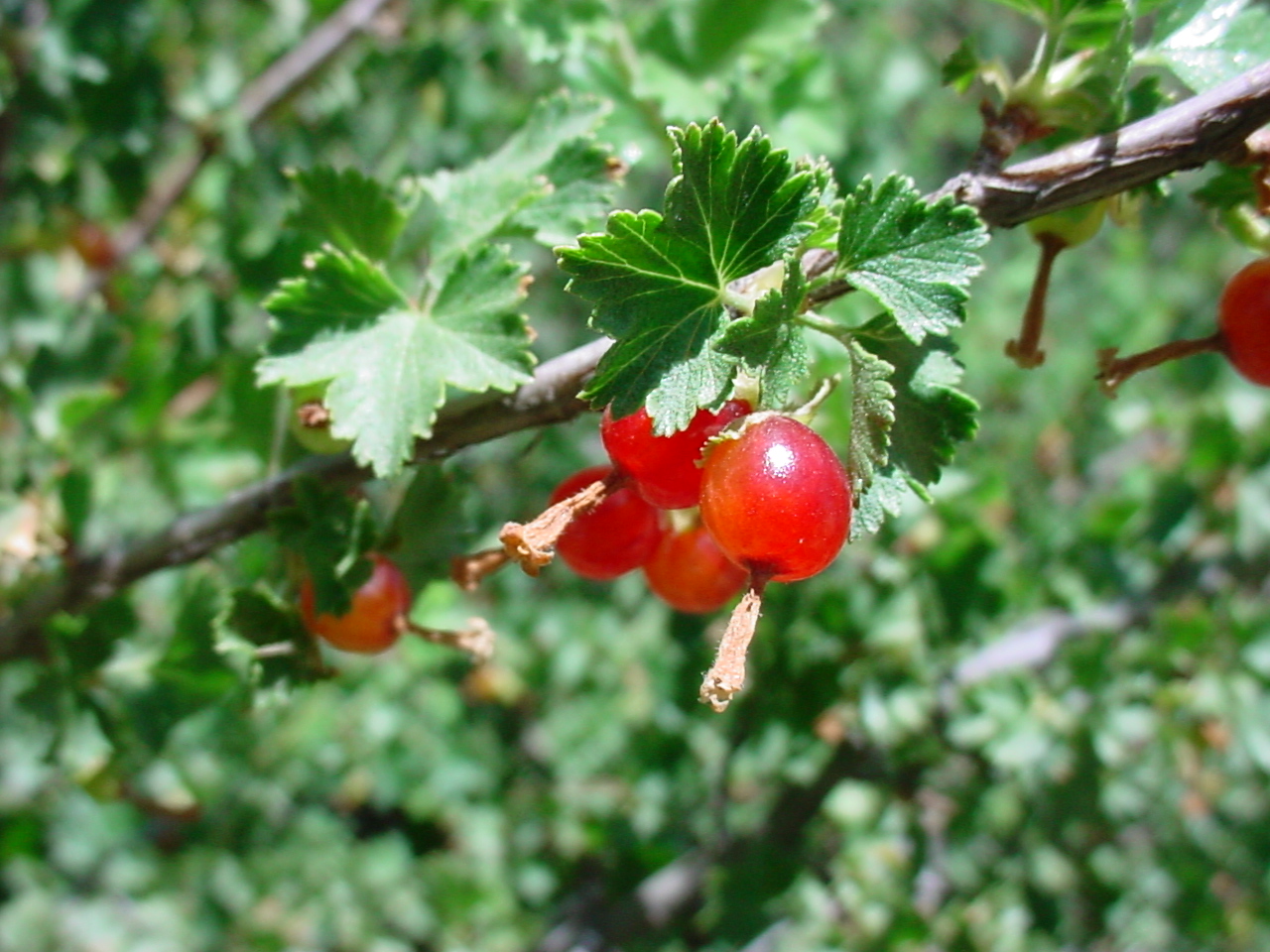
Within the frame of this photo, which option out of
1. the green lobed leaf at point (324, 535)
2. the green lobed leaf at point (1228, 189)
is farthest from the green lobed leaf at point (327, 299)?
the green lobed leaf at point (1228, 189)

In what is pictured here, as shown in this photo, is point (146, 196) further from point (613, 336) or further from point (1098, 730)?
point (1098, 730)

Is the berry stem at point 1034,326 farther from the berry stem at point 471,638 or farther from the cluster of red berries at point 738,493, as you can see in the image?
the berry stem at point 471,638

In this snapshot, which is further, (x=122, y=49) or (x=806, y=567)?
(x=122, y=49)

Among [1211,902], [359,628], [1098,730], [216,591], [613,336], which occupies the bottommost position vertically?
[1211,902]

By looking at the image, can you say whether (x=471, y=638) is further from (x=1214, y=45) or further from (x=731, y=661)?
(x=1214, y=45)

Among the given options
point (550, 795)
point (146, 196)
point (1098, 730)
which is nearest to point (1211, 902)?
point (1098, 730)

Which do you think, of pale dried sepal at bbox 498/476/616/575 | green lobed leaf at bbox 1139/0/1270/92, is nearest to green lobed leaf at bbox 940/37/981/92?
green lobed leaf at bbox 1139/0/1270/92

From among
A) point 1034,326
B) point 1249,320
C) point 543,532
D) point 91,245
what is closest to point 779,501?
point 543,532
